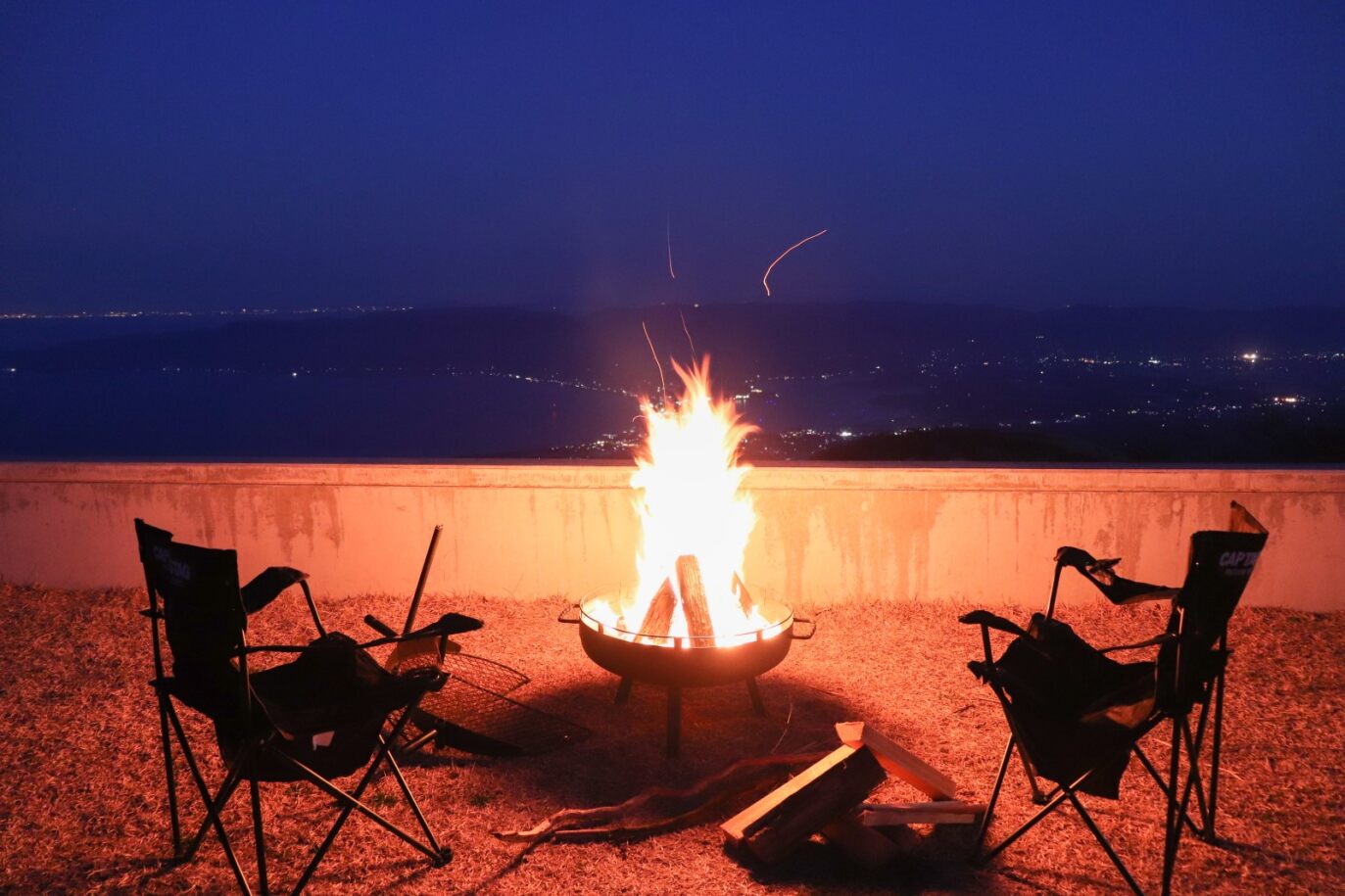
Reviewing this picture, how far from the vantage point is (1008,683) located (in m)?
2.94

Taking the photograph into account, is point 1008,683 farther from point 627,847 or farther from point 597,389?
point 597,389

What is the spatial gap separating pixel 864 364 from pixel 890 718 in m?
22.9

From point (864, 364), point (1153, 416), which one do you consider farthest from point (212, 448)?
point (1153, 416)

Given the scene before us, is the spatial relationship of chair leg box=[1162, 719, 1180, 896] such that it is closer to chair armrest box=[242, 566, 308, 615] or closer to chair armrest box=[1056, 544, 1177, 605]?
chair armrest box=[1056, 544, 1177, 605]

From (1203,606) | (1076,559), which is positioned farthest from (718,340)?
(1203,606)

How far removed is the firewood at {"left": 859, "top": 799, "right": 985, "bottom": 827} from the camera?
3164mm

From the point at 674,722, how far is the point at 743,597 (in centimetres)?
82

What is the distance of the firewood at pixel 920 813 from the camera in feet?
10.4

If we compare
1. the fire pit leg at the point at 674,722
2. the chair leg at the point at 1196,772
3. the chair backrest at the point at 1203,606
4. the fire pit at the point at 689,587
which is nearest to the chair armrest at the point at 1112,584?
the chair backrest at the point at 1203,606

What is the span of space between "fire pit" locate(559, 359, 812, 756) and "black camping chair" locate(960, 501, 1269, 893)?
1.17 meters

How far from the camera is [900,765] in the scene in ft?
11.2

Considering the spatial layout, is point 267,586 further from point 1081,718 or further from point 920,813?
point 1081,718

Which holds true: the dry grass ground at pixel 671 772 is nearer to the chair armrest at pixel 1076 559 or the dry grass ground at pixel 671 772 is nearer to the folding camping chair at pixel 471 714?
the folding camping chair at pixel 471 714

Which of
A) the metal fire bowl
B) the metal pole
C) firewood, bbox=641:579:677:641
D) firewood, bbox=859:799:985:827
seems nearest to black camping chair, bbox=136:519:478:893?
the metal pole
